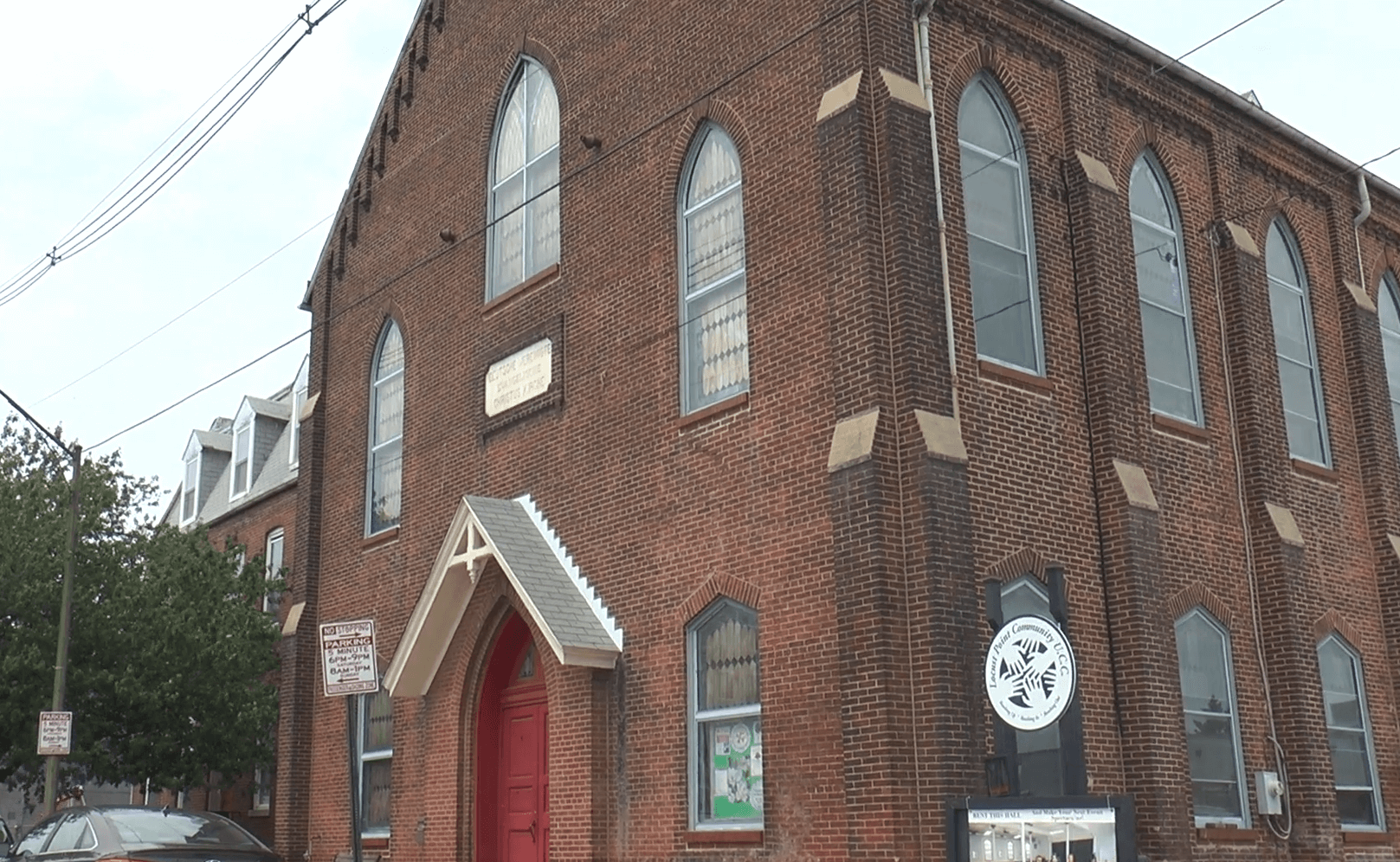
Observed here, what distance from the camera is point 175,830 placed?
12.7 m

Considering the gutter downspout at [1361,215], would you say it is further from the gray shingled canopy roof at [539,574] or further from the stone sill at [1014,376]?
the gray shingled canopy roof at [539,574]

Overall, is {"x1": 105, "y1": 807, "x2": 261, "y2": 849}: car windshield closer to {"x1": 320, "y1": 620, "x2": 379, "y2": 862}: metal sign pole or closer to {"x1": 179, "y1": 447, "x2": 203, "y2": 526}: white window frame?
{"x1": 320, "y1": 620, "x2": 379, "y2": 862}: metal sign pole

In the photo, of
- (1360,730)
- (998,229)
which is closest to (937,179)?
(998,229)

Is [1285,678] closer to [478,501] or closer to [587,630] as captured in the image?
[587,630]

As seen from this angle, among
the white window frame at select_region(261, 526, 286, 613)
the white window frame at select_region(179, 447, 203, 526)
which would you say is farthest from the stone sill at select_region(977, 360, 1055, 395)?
the white window frame at select_region(179, 447, 203, 526)

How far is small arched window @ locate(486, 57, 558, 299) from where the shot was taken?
17.5 meters

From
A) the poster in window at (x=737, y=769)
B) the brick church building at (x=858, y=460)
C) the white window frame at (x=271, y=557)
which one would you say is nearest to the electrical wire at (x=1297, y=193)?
the brick church building at (x=858, y=460)

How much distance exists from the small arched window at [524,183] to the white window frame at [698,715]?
523 centimetres

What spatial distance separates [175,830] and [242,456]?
19408mm

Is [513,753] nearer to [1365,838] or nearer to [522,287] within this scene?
[522,287]

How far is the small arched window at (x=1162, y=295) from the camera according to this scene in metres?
15.8

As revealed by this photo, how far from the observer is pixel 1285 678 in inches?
612

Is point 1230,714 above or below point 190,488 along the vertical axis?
below

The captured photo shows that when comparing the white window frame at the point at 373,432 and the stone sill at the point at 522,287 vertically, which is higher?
the stone sill at the point at 522,287
